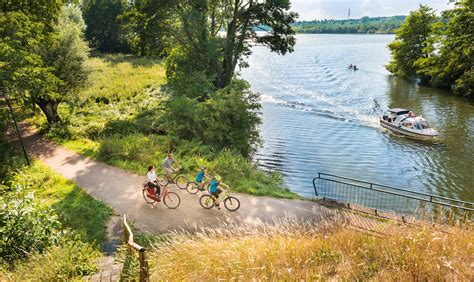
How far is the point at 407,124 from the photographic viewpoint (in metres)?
28.7

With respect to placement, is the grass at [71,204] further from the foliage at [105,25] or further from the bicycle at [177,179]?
the foliage at [105,25]

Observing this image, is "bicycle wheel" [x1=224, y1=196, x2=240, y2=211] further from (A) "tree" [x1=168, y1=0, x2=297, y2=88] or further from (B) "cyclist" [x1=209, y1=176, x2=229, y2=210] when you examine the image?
(A) "tree" [x1=168, y1=0, x2=297, y2=88]

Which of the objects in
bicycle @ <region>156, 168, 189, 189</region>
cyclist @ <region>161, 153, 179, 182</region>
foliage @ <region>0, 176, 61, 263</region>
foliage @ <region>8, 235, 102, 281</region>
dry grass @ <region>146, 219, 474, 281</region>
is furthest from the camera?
bicycle @ <region>156, 168, 189, 189</region>

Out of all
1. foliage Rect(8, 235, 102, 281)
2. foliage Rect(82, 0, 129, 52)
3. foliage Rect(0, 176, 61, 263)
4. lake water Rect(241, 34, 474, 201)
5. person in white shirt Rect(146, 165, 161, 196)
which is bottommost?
lake water Rect(241, 34, 474, 201)

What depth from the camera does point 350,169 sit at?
73.5 ft

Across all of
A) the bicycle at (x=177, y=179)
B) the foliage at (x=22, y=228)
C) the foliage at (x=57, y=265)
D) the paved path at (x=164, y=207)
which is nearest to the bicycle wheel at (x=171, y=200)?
the paved path at (x=164, y=207)

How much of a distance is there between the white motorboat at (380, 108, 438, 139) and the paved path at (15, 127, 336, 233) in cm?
1853

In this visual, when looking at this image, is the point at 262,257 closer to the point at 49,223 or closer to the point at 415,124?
the point at 49,223

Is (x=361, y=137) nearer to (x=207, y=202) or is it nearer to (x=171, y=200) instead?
(x=207, y=202)

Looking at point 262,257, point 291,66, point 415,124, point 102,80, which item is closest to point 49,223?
point 262,257

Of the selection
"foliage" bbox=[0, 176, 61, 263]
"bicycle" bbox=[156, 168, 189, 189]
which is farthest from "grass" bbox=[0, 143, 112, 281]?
"bicycle" bbox=[156, 168, 189, 189]

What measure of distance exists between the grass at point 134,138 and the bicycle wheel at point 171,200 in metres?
2.61

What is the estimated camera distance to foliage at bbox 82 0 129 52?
202 ft

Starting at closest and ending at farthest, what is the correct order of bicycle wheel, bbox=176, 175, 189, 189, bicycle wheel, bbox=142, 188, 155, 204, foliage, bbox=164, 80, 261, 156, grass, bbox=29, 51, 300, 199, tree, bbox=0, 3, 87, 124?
bicycle wheel, bbox=142, 188, 155, 204 < bicycle wheel, bbox=176, 175, 189, 189 < grass, bbox=29, 51, 300, 199 < tree, bbox=0, 3, 87, 124 < foliage, bbox=164, 80, 261, 156
